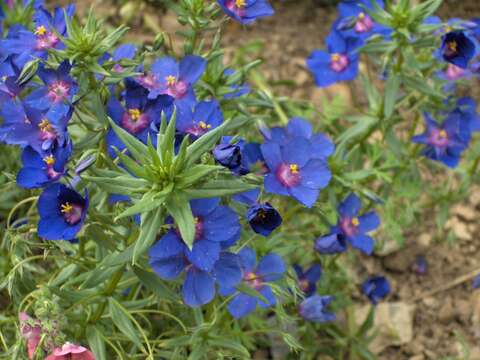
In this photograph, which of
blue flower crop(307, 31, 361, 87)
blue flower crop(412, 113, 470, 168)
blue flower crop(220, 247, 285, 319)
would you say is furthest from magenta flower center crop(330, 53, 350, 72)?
blue flower crop(220, 247, 285, 319)

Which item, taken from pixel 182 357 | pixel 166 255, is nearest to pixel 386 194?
pixel 182 357

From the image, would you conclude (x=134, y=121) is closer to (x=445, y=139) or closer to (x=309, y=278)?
(x=309, y=278)

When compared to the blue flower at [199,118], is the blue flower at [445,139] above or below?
below

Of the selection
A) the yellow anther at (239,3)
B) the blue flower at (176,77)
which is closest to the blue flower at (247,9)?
the yellow anther at (239,3)

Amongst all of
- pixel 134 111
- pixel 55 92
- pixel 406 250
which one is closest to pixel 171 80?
pixel 134 111

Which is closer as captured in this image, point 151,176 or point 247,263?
point 151,176

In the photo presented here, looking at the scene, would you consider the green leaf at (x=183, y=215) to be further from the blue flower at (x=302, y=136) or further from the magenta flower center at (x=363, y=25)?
the magenta flower center at (x=363, y=25)

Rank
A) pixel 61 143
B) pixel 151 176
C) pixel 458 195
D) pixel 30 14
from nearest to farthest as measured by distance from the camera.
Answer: pixel 151 176, pixel 61 143, pixel 30 14, pixel 458 195

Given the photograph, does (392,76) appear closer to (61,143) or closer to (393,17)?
(393,17)
